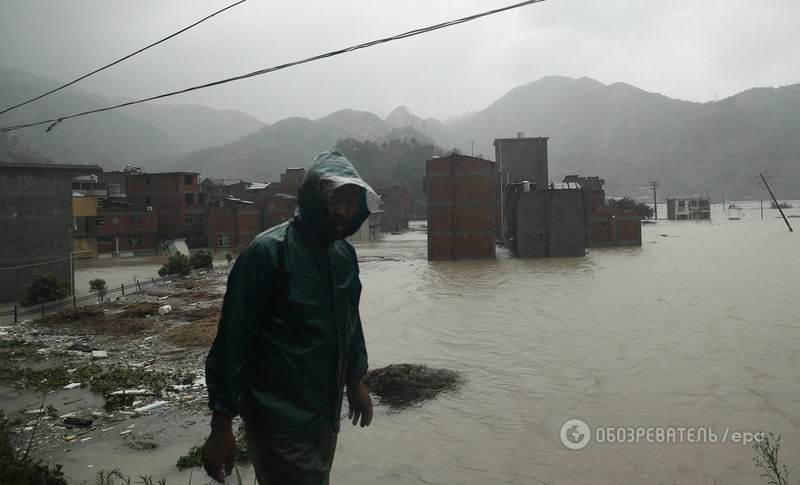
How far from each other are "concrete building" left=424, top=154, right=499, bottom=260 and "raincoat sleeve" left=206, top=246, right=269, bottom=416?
32846 millimetres

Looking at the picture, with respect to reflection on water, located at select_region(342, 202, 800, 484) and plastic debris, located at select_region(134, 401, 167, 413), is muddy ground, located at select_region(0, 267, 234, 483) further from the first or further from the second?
reflection on water, located at select_region(342, 202, 800, 484)

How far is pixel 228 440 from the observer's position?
2408 millimetres

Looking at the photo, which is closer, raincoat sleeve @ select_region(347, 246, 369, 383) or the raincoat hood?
the raincoat hood

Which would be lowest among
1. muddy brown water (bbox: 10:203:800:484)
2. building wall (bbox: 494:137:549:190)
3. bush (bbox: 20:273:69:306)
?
muddy brown water (bbox: 10:203:800:484)

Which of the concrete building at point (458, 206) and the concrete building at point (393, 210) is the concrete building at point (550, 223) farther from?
the concrete building at point (393, 210)

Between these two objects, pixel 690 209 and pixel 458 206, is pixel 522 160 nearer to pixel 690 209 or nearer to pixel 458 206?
pixel 458 206

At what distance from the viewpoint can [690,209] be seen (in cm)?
8844

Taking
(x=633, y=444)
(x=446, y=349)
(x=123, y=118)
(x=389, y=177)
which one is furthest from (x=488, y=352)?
(x=123, y=118)

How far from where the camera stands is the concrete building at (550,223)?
35.6 m

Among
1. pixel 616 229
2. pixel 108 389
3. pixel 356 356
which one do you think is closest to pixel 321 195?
pixel 356 356

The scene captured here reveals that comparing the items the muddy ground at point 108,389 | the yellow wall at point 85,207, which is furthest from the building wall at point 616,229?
the yellow wall at point 85,207

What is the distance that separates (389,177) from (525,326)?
80.6m

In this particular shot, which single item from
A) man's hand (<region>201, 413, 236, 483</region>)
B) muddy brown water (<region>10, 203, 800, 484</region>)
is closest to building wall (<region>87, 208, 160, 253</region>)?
muddy brown water (<region>10, 203, 800, 484</region>)

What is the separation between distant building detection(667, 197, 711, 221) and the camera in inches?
3477
